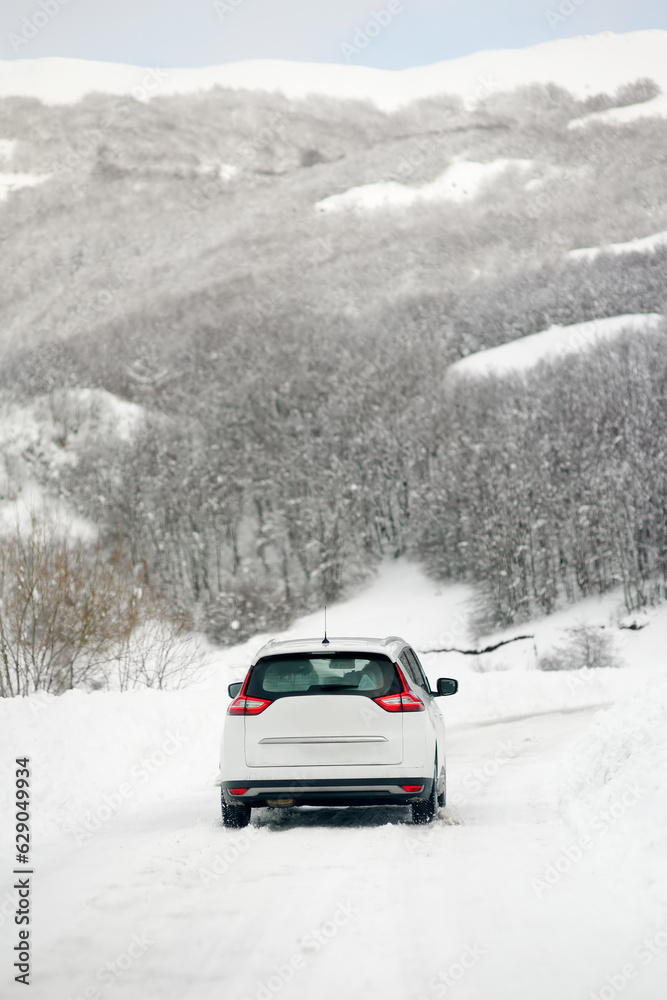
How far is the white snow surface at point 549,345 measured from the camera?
87688 mm

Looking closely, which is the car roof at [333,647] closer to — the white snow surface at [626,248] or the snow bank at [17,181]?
the white snow surface at [626,248]

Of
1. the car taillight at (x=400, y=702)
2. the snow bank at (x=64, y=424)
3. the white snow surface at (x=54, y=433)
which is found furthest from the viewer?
the snow bank at (x=64, y=424)

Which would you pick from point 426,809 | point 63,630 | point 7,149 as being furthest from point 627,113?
point 426,809

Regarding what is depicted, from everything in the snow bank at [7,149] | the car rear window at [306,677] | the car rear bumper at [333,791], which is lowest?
the car rear bumper at [333,791]

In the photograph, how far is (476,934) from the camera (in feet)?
16.8

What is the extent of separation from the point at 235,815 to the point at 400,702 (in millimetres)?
1926

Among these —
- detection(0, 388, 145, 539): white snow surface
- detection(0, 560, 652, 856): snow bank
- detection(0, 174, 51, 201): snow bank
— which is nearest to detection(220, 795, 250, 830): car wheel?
detection(0, 560, 652, 856): snow bank

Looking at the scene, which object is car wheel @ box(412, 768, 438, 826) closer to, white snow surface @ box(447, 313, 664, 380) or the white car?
the white car

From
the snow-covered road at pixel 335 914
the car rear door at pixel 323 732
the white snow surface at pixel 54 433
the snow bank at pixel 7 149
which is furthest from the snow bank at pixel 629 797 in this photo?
the snow bank at pixel 7 149

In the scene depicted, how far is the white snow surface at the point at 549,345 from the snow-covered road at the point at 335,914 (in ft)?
272

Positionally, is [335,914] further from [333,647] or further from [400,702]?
[333,647]

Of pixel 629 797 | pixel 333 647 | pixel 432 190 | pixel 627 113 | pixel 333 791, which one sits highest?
pixel 627 113

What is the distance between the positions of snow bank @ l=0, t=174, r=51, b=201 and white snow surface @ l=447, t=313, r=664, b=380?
11125 cm

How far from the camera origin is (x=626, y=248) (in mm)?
116000
